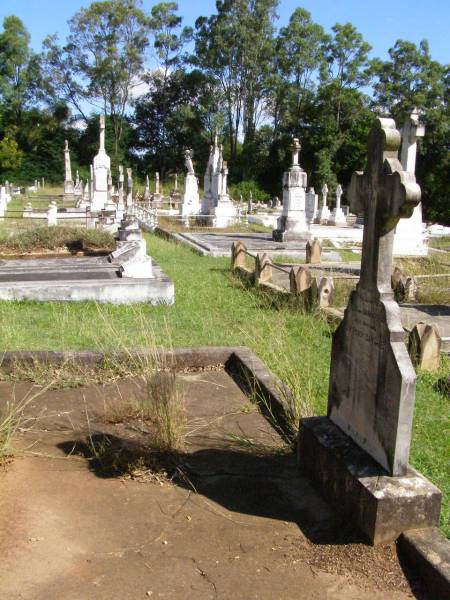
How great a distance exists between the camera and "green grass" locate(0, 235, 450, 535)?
4551 mm

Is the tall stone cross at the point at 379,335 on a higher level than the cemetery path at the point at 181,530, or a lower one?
higher

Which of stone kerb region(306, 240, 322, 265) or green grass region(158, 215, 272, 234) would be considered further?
green grass region(158, 215, 272, 234)

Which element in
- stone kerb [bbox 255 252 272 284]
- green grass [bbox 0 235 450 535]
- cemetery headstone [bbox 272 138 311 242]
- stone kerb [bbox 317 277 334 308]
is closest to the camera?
green grass [bbox 0 235 450 535]

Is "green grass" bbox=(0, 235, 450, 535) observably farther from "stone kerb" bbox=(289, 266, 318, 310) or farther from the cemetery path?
the cemetery path

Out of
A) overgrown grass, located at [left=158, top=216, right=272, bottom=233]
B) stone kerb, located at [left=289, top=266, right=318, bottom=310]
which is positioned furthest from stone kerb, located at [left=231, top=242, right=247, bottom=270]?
overgrown grass, located at [left=158, top=216, right=272, bottom=233]

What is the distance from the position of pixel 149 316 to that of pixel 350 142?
133 feet

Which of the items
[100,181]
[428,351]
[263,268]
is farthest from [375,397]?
[100,181]

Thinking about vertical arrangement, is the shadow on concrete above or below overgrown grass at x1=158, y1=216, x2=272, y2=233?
below

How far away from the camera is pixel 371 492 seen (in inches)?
115

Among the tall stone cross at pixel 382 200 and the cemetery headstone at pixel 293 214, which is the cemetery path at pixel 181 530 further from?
the cemetery headstone at pixel 293 214

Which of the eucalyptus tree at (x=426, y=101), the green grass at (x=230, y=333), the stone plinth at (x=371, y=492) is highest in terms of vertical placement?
the eucalyptus tree at (x=426, y=101)

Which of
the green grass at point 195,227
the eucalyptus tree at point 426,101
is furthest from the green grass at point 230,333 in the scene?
the eucalyptus tree at point 426,101

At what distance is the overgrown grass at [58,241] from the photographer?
45.4 feet

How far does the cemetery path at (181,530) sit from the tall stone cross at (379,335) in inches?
19.6
